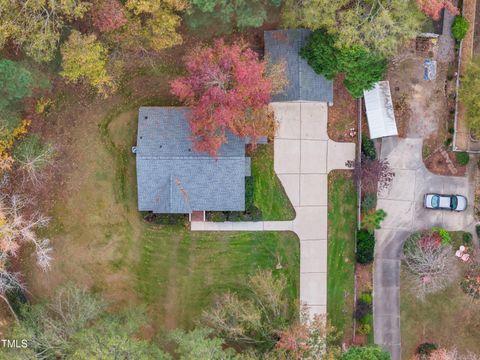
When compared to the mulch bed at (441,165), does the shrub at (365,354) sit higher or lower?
lower

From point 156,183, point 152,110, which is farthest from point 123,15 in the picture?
point 156,183

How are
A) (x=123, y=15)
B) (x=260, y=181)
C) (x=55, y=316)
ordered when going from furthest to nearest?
1. (x=260, y=181)
2. (x=55, y=316)
3. (x=123, y=15)

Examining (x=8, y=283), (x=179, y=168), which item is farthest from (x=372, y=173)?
(x=8, y=283)

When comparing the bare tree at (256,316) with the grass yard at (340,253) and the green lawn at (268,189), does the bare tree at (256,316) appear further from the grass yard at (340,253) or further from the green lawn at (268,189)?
the green lawn at (268,189)

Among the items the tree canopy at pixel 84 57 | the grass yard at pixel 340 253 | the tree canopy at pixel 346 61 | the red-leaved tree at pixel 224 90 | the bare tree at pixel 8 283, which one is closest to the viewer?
the red-leaved tree at pixel 224 90

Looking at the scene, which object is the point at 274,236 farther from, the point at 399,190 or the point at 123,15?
the point at 123,15

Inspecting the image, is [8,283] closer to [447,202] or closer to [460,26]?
[447,202]

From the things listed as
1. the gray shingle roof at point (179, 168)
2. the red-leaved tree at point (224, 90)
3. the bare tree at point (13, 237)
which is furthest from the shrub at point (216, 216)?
the bare tree at point (13, 237)

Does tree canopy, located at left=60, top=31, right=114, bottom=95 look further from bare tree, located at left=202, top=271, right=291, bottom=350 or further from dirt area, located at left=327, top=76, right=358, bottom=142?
bare tree, located at left=202, top=271, right=291, bottom=350
